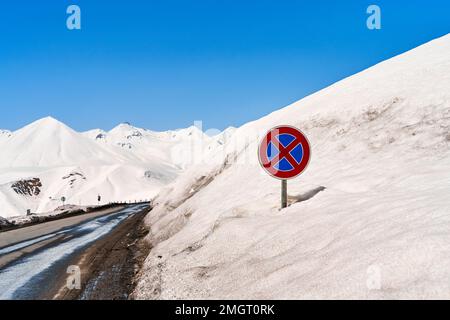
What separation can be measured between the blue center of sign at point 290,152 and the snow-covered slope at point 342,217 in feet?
3.66

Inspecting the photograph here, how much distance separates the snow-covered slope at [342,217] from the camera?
498cm

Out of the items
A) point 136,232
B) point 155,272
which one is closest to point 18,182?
point 136,232

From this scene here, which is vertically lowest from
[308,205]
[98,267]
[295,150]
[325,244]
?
[98,267]

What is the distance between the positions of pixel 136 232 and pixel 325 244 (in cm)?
1480

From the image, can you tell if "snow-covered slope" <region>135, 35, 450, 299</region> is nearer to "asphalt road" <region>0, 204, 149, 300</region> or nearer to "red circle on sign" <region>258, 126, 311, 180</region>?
"red circle on sign" <region>258, 126, 311, 180</region>

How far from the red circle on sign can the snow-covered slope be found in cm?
102

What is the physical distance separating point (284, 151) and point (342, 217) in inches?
80.8

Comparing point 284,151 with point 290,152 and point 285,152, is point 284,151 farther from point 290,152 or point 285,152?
point 290,152

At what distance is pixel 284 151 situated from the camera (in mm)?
8812

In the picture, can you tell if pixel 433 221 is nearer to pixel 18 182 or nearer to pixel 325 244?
pixel 325 244

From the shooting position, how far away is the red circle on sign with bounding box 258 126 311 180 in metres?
8.68

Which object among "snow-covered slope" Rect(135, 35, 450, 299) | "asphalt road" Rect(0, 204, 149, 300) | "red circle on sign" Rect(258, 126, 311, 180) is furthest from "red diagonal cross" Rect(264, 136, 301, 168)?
"asphalt road" Rect(0, 204, 149, 300)

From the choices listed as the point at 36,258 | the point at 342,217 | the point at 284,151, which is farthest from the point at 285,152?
the point at 36,258
